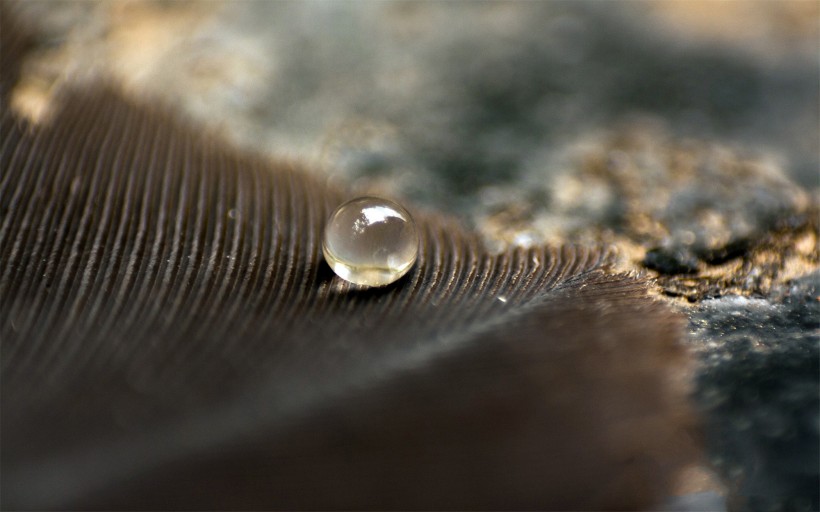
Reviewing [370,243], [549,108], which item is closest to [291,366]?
[370,243]

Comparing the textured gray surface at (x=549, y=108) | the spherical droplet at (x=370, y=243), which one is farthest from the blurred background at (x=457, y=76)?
the spherical droplet at (x=370, y=243)

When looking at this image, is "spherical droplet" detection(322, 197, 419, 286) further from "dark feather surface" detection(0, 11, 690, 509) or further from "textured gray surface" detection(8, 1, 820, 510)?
"textured gray surface" detection(8, 1, 820, 510)

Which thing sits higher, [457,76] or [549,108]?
[457,76]

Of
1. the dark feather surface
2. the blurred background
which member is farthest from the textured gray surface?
the dark feather surface

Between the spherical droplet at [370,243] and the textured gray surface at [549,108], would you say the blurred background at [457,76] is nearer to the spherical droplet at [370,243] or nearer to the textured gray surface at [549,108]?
the textured gray surface at [549,108]

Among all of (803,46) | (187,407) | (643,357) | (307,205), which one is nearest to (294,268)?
(307,205)

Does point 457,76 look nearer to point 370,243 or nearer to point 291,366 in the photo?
point 370,243

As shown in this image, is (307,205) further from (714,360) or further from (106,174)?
(714,360)
